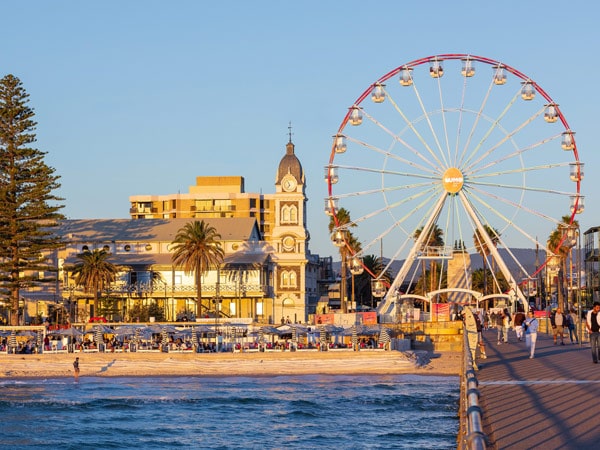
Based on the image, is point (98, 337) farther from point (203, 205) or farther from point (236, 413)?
point (203, 205)

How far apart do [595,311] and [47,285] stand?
227 ft

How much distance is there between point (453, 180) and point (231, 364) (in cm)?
1385

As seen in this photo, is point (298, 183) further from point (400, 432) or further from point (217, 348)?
point (400, 432)

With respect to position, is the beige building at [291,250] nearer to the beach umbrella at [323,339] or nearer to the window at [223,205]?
the window at [223,205]

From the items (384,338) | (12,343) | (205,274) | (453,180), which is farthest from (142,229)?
(453,180)

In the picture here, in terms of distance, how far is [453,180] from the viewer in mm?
49938

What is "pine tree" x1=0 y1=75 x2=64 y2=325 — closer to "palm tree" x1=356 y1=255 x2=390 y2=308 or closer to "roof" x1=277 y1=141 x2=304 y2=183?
"roof" x1=277 y1=141 x2=304 y2=183

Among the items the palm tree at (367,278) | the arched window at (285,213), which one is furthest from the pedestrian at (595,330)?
the palm tree at (367,278)

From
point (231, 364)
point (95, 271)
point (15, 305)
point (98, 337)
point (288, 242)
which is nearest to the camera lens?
point (231, 364)

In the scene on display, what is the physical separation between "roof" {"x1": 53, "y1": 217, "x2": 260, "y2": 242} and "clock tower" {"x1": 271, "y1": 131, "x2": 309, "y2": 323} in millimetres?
3378

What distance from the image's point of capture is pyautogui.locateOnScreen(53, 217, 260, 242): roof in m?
90.4

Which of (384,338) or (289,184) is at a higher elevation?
(289,184)

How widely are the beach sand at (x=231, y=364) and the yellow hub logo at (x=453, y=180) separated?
8.26m

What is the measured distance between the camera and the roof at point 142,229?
90438 mm
